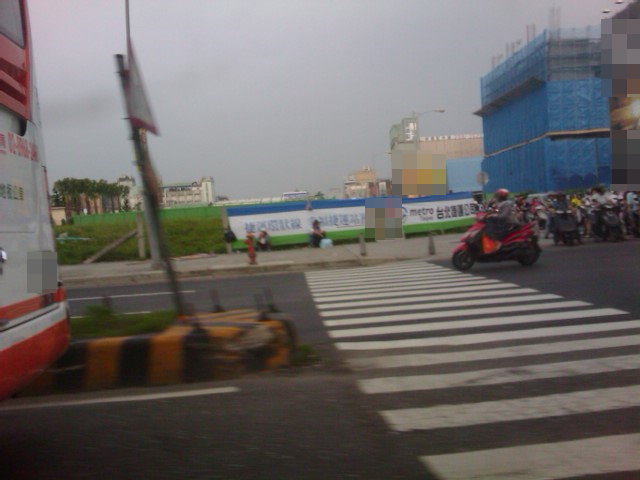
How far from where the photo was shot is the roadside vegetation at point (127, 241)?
23.4m

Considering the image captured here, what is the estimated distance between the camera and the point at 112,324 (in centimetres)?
730

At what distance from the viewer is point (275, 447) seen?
4.28 meters

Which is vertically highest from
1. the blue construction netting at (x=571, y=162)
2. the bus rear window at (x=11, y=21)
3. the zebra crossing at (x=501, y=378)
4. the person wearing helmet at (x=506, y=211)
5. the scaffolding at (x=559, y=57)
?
the scaffolding at (x=559, y=57)

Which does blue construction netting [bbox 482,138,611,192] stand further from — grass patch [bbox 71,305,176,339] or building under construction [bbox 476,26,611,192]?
grass patch [bbox 71,305,176,339]

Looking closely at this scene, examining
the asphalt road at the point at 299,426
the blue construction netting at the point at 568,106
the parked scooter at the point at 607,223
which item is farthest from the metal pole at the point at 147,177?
the blue construction netting at the point at 568,106

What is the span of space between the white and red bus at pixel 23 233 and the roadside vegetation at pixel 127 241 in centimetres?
1635

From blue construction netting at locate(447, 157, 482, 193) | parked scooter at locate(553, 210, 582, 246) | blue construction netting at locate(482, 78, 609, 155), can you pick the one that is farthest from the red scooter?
blue construction netting at locate(447, 157, 482, 193)

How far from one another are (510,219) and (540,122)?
48.4 m

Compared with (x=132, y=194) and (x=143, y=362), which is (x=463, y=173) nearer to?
(x=132, y=194)

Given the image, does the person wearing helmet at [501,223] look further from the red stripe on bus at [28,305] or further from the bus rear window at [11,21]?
the bus rear window at [11,21]

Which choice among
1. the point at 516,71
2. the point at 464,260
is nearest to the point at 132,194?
the point at 464,260

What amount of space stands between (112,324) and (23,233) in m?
3.21

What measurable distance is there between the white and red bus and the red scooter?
10.4 meters

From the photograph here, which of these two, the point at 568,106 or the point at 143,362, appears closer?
the point at 143,362
